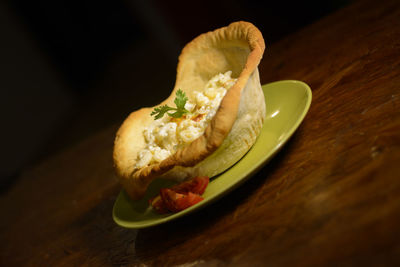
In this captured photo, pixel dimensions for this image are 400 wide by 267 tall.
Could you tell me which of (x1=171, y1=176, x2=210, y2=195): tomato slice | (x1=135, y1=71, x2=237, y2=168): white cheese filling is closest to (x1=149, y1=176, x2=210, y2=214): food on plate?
(x1=171, y1=176, x2=210, y2=195): tomato slice

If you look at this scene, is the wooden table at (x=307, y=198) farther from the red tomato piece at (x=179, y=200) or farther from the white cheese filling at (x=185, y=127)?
the white cheese filling at (x=185, y=127)

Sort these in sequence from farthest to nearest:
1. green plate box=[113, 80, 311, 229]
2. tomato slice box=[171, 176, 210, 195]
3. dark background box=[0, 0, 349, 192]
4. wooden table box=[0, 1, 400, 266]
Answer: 1. dark background box=[0, 0, 349, 192]
2. tomato slice box=[171, 176, 210, 195]
3. green plate box=[113, 80, 311, 229]
4. wooden table box=[0, 1, 400, 266]

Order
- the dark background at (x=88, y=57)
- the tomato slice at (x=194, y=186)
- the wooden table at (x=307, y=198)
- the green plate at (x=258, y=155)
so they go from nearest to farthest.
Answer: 1. the wooden table at (x=307, y=198)
2. the green plate at (x=258, y=155)
3. the tomato slice at (x=194, y=186)
4. the dark background at (x=88, y=57)

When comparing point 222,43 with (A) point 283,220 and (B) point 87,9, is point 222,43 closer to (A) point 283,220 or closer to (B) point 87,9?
(A) point 283,220

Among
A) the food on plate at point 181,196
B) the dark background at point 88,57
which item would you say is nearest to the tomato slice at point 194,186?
the food on plate at point 181,196

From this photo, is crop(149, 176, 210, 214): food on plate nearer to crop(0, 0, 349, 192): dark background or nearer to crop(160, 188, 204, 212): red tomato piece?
crop(160, 188, 204, 212): red tomato piece

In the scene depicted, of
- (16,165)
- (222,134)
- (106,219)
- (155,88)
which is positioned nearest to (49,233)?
(106,219)
